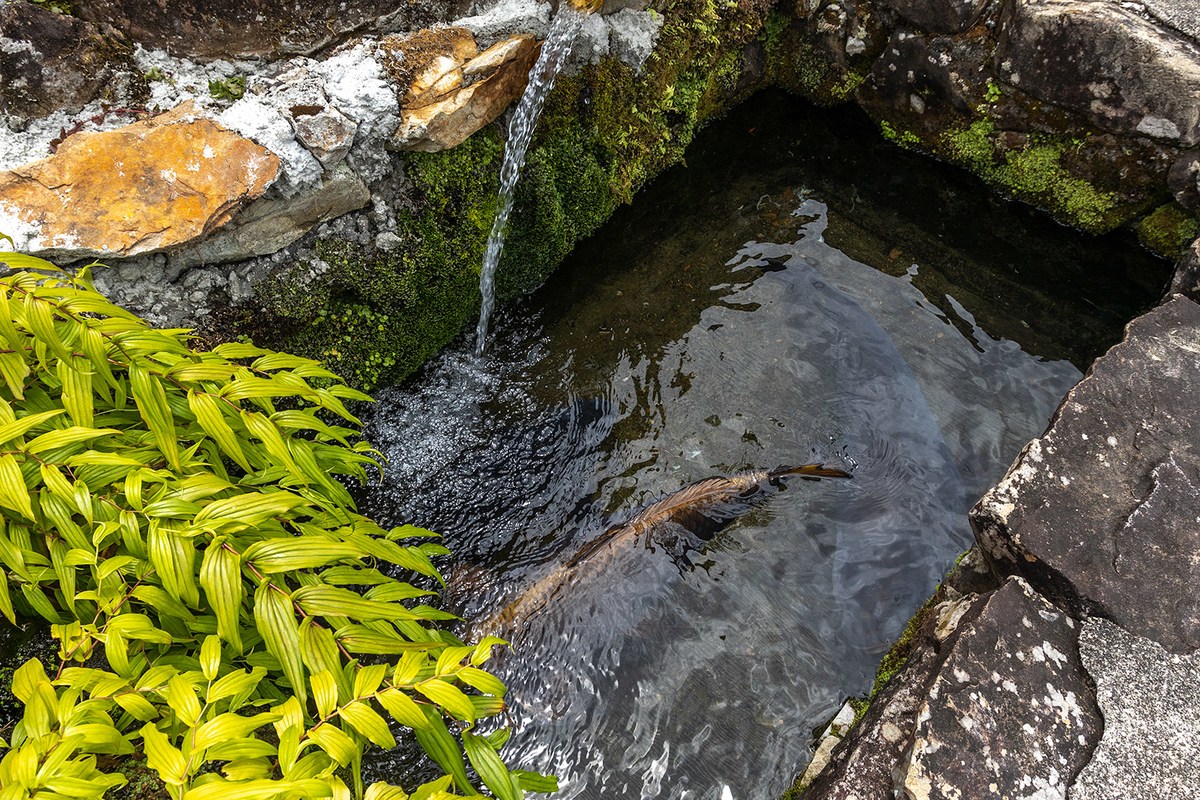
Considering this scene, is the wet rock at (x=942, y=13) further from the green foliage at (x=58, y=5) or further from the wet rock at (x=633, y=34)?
the green foliage at (x=58, y=5)

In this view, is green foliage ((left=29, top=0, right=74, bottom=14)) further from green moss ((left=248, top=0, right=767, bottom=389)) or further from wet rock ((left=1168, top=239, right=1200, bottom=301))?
wet rock ((left=1168, top=239, right=1200, bottom=301))

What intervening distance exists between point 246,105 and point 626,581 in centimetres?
325

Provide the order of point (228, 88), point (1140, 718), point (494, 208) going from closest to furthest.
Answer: point (1140, 718)
point (228, 88)
point (494, 208)

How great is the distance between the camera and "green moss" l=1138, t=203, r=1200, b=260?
4754mm

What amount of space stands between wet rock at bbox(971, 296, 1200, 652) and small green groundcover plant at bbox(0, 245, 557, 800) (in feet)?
7.27

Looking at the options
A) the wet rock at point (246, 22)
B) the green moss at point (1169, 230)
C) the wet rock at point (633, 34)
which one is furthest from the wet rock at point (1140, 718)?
the wet rock at point (246, 22)

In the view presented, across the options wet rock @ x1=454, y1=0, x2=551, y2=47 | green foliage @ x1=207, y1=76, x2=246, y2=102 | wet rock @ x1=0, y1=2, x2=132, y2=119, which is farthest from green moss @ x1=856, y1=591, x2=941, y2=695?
wet rock @ x1=0, y1=2, x2=132, y2=119

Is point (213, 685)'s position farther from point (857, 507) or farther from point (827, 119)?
point (827, 119)

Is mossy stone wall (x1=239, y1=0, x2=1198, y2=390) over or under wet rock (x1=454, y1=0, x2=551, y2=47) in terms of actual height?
under

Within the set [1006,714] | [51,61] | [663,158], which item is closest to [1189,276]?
[1006,714]

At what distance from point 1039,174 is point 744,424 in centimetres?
353

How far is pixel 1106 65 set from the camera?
14.9ft

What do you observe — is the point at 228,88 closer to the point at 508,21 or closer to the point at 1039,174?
the point at 508,21

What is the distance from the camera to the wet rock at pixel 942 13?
5.09 m
